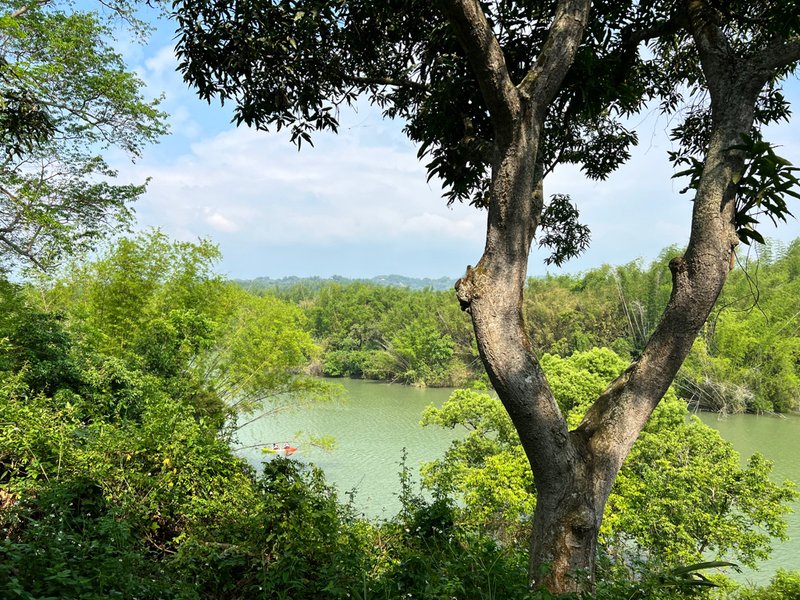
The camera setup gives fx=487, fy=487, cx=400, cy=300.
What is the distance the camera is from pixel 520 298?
2.27m

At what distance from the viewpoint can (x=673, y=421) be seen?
29.6ft

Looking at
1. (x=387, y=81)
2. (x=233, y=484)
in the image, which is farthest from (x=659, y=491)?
(x=387, y=81)

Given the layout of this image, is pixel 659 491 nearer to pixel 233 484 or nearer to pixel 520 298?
pixel 233 484

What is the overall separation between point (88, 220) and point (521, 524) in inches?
351

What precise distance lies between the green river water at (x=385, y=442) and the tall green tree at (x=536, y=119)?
7312 millimetres

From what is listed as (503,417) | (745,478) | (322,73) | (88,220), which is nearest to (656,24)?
(322,73)

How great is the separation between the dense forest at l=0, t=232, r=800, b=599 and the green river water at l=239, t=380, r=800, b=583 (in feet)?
4.99

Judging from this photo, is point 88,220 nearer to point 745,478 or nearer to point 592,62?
point 592,62

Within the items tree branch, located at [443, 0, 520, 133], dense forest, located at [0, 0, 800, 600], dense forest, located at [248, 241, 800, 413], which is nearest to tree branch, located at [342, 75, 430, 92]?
dense forest, located at [0, 0, 800, 600]

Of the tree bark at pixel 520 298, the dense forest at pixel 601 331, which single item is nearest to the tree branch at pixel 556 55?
the tree bark at pixel 520 298

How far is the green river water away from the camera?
398 inches

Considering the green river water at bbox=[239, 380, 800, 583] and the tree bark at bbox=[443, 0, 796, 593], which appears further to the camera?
the green river water at bbox=[239, 380, 800, 583]

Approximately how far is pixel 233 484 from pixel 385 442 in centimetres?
1113

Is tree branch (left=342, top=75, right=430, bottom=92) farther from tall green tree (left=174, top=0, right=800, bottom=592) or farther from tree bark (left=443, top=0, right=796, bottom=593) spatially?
tree bark (left=443, top=0, right=796, bottom=593)
